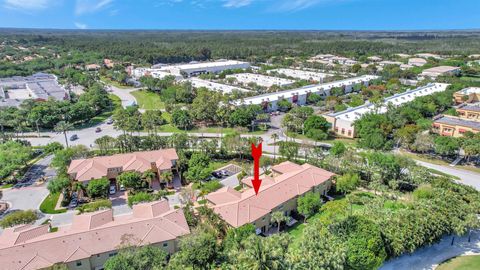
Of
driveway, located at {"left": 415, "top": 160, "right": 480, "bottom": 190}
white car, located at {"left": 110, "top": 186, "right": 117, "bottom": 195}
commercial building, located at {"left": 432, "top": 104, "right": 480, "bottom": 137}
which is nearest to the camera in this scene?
white car, located at {"left": 110, "top": 186, "right": 117, "bottom": 195}

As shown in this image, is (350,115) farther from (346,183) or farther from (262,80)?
(262,80)

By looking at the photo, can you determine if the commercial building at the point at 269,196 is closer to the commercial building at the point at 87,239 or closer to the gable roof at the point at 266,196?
the gable roof at the point at 266,196

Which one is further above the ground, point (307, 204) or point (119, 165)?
point (119, 165)

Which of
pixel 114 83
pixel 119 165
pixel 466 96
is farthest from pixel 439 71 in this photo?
pixel 119 165

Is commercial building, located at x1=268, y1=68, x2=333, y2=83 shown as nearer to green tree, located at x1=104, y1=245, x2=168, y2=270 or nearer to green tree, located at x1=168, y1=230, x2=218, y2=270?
green tree, located at x1=168, y1=230, x2=218, y2=270

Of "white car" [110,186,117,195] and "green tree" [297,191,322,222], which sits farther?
"white car" [110,186,117,195]

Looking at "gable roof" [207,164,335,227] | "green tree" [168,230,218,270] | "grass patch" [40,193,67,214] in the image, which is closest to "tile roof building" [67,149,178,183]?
"grass patch" [40,193,67,214]
